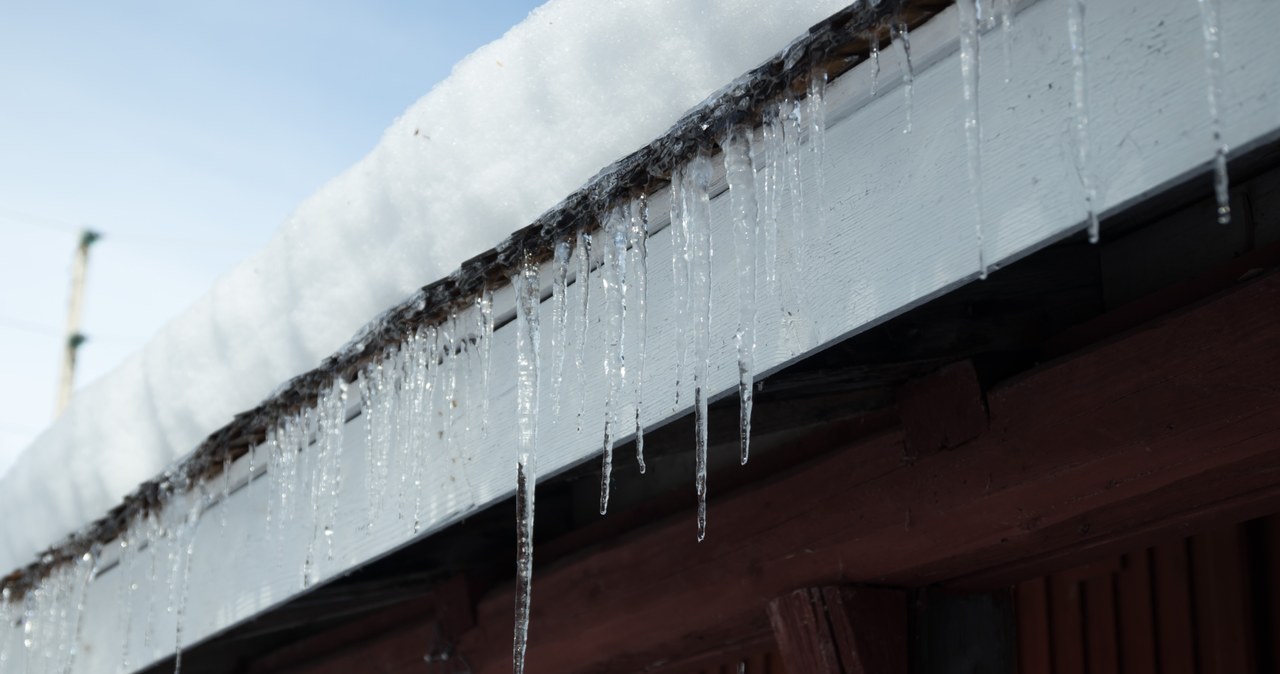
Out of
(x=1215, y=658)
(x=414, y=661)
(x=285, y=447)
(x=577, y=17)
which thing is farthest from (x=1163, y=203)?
(x=414, y=661)

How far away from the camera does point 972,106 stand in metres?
1.43

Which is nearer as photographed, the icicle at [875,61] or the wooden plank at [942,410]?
the icicle at [875,61]

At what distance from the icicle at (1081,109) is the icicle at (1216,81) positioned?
0.12m

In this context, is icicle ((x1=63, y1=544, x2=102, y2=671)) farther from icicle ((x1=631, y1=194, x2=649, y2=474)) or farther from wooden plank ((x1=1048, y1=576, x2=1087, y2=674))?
wooden plank ((x1=1048, y1=576, x2=1087, y2=674))

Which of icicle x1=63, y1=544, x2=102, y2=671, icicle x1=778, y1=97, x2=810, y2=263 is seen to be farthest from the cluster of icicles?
icicle x1=63, y1=544, x2=102, y2=671

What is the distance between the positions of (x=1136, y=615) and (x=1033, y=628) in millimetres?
198

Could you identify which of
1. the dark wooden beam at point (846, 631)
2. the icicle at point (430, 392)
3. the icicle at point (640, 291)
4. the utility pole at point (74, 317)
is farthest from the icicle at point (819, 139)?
the utility pole at point (74, 317)

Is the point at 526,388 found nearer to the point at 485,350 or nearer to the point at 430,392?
the point at 485,350

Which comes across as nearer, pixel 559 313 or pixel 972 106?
pixel 972 106

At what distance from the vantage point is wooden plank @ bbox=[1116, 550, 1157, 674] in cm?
234

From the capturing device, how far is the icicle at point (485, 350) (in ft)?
6.97

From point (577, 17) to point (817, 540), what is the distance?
3.35 ft

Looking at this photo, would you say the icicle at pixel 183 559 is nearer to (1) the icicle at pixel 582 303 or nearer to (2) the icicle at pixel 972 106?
(1) the icicle at pixel 582 303

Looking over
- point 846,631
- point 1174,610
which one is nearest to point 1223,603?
point 1174,610
